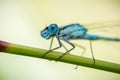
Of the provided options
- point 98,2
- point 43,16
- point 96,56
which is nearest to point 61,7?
point 43,16

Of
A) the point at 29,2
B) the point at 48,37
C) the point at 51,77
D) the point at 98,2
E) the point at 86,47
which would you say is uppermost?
the point at 29,2

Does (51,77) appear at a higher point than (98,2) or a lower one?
lower

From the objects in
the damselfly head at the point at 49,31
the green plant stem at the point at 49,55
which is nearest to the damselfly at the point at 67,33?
the damselfly head at the point at 49,31

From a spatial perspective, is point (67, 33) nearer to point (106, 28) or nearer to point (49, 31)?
point (49, 31)

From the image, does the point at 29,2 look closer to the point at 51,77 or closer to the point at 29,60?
the point at 29,60

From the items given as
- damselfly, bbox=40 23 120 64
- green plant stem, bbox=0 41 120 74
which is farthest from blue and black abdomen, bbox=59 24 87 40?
green plant stem, bbox=0 41 120 74

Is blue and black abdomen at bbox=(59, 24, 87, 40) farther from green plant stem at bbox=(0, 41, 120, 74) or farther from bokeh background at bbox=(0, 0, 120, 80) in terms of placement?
green plant stem at bbox=(0, 41, 120, 74)
